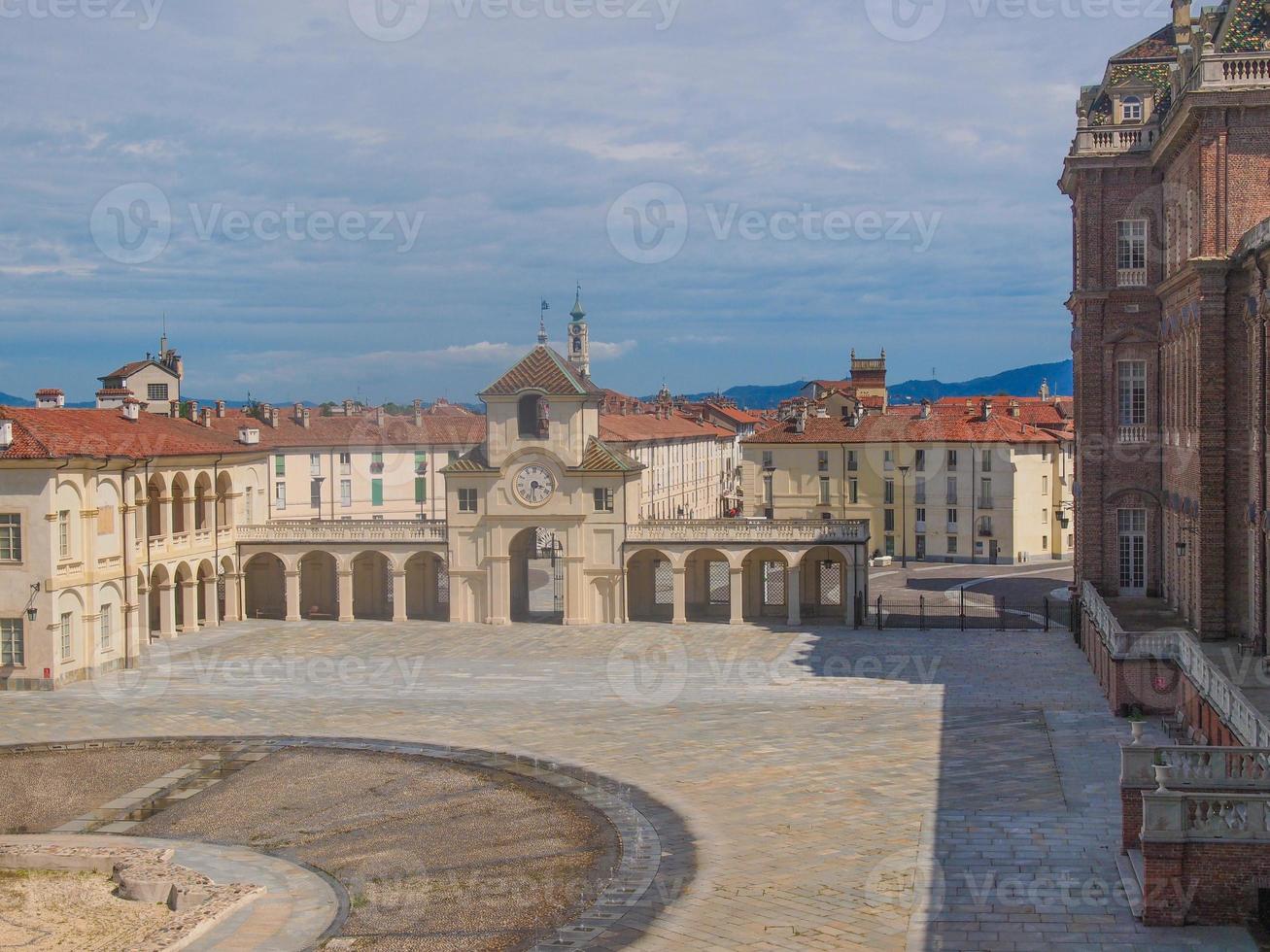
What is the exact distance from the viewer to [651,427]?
103250mm

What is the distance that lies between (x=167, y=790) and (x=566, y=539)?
28.7 meters

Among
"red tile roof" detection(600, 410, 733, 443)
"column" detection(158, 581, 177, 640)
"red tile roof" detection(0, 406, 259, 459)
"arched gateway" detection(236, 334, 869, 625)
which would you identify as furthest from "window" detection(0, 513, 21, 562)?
"red tile roof" detection(600, 410, 733, 443)

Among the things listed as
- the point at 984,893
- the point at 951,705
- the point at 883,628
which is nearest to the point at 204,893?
the point at 984,893

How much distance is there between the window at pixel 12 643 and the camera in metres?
45.3

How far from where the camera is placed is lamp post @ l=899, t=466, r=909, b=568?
83438 mm

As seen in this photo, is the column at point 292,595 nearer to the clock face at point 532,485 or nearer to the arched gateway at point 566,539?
the arched gateway at point 566,539

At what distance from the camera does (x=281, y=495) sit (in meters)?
82.8

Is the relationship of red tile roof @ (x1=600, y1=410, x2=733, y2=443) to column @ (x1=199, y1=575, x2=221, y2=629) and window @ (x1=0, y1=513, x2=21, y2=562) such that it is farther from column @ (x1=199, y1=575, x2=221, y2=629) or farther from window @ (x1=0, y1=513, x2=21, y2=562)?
window @ (x1=0, y1=513, x2=21, y2=562)

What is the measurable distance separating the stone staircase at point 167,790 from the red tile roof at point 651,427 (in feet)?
149

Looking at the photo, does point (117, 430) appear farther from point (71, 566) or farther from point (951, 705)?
point (951, 705)

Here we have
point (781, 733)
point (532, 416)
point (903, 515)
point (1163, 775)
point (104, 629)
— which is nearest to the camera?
point (1163, 775)

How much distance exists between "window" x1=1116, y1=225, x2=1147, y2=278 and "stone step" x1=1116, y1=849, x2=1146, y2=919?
1218 inches

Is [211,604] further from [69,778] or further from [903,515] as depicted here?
[903,515]

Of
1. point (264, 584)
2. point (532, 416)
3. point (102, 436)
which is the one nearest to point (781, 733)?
point (532, 416)
